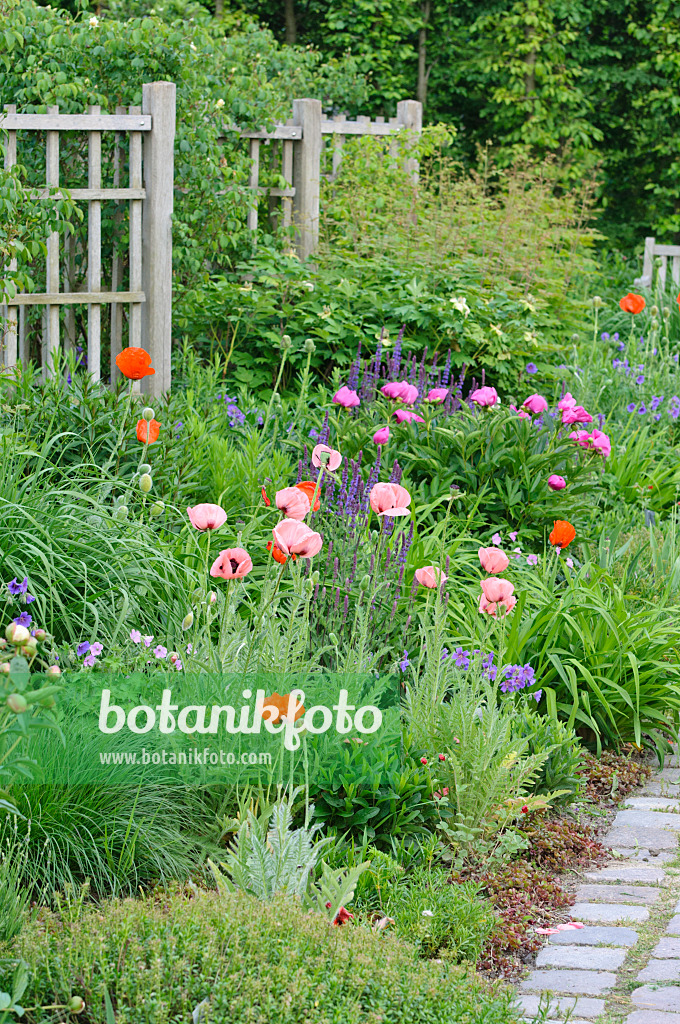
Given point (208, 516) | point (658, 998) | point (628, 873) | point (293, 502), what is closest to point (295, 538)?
point (293, 502)

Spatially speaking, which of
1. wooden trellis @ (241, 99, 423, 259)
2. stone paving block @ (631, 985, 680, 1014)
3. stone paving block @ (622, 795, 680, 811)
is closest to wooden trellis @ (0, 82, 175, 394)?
wooden trellis @ (241, 99, 423, 259)

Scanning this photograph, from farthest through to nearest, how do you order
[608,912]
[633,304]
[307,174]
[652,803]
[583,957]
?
[307,174]
[633,304]
[652,803]
[608,912]
[583,957]

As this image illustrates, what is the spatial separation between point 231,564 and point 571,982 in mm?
1209

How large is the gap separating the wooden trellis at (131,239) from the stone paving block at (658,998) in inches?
160

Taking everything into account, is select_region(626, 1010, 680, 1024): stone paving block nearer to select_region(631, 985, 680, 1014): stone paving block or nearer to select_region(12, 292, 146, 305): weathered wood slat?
select_region(631, 985, 680, 1014): stone paving block

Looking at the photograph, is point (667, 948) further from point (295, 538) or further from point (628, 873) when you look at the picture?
point (295, 538)

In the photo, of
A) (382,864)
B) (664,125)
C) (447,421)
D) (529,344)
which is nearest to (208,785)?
(382,864)

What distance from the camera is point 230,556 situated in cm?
263

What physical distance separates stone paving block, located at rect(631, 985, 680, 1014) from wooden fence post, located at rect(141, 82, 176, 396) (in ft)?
13.3

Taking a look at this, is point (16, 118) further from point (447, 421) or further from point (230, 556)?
point (230, 556)

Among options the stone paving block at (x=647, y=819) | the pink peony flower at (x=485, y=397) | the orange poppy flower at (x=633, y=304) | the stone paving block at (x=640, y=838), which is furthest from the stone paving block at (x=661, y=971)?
the orange poppy flower at (x=633, y=304)

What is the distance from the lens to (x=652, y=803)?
3.50 meters

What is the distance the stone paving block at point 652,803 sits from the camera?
3.46 m

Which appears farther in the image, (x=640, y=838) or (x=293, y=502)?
(x=640, y=838)
